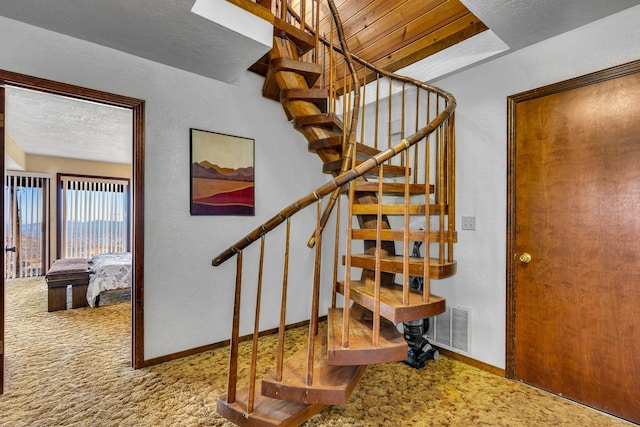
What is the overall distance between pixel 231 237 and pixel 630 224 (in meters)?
2.83

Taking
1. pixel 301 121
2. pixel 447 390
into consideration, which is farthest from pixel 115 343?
pixel 447 390

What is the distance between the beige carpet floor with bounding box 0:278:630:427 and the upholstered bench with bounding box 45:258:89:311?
105cm

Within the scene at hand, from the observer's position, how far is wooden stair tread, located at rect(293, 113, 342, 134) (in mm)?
2207

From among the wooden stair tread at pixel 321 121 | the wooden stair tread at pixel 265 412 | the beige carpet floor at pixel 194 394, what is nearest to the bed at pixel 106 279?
the beige carpet floor at pixel 194 394

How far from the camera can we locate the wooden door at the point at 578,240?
1.82 meters

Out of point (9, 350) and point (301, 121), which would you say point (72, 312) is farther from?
point (301, 121)

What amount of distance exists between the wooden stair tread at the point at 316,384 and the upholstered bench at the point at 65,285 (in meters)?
3.62

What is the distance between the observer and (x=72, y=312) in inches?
150

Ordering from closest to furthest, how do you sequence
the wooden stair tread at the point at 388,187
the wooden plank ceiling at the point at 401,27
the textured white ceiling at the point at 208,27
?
the textured white ceiling at the point at 208,27 → the wooden stair tread at the point at 388,187 → the wooden plank ceiling at the point at 401,27

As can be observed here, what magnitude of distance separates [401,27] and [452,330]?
2624mm

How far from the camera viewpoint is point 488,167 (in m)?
2.44

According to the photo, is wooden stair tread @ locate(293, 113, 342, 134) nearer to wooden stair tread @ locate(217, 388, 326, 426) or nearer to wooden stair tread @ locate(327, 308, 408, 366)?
wooden stair tread @ locate(327, 308, 408, 366)

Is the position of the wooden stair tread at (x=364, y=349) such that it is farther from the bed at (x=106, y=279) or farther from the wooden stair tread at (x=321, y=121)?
the bed at (x=106, y=279)

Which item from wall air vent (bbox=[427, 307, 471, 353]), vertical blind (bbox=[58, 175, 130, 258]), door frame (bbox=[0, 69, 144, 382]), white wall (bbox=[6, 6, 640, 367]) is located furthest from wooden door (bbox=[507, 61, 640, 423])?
vertical blind (bbox=[58, 175, 130, 258])
